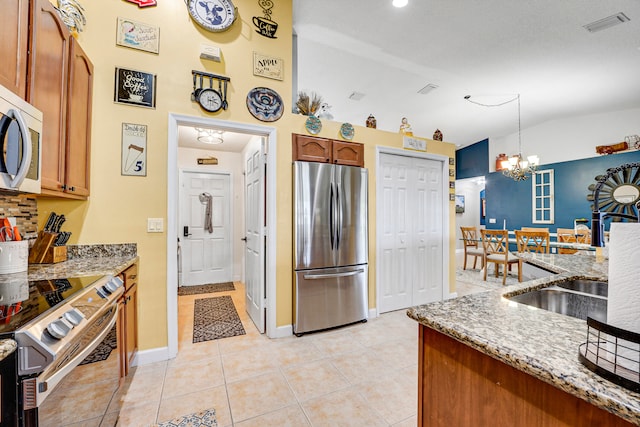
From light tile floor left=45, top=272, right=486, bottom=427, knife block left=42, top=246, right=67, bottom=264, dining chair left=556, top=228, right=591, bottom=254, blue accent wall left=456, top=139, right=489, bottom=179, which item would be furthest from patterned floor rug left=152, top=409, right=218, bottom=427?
blue accent wall left=456, top=139, right=489, bottom=179

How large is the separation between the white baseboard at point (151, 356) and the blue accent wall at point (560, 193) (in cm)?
795

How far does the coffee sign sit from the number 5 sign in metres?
1.47

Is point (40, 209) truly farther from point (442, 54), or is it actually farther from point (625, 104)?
point (625, 104)

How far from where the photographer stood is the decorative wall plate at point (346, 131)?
9.87ft

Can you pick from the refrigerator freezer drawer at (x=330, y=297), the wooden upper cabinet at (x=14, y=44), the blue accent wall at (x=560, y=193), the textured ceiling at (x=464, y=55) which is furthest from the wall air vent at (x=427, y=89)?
the wooden upper cabinet at (x=14, y=44)

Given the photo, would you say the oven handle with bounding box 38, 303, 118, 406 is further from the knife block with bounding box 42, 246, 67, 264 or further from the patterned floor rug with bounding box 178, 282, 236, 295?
the patterned floor rug with bounding box 178, 282, 236, 295

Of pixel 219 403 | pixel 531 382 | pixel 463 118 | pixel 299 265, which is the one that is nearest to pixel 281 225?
pixel 299 265

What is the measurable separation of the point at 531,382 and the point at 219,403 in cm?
179

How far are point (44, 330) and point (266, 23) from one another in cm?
294

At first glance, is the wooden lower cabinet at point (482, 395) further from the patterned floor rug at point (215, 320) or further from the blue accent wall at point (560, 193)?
the blue accent wall at point (560, 193)

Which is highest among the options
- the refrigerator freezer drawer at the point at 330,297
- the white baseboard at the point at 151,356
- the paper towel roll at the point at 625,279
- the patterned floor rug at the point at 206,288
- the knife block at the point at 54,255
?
the paper towel roll at the point at 625,279

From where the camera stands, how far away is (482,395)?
0.75 meters

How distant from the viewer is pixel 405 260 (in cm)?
348

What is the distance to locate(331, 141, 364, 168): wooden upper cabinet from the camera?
2.95m
